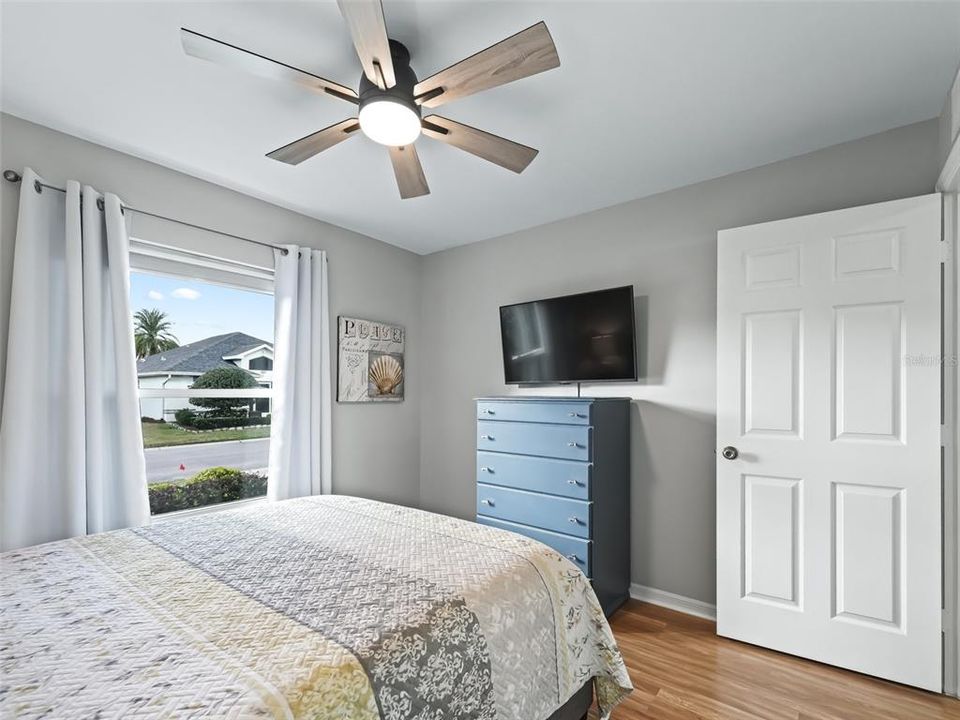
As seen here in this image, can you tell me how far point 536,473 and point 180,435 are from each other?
2094mm

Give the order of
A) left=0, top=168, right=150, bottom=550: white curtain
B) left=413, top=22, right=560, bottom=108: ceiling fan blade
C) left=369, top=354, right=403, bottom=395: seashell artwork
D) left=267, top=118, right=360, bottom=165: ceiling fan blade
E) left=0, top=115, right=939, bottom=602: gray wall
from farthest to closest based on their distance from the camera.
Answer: left=369, top=354, right=403, bottom=395: seashell artwork, left=0, top=115, right=939, bottom=602: gray wall, left=0, top=168, right=150, bottom=550: white curtain, left=267, top=118, right=360, bottom=165: ceiling fan blade, left=413, top=22, right=560, bottom=108: ceiling fan blade

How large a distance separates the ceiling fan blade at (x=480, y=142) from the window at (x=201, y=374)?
5.74ft

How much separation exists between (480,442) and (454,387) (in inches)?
37.1

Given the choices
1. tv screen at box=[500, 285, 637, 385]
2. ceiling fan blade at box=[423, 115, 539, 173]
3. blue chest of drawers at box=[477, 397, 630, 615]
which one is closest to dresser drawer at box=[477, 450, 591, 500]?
blue chest of drawers at box=[477, 397, 630, 615]

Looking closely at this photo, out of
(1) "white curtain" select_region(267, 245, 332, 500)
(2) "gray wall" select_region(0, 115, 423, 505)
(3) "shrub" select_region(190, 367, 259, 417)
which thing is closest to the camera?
(2) "gray wall" select_region(0, 115, 423, 505)

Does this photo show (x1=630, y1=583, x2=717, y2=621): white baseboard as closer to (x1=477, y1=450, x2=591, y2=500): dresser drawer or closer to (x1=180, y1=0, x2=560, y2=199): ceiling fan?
(x1=477, y1=450, x2=591, y2=500): dresser drawer

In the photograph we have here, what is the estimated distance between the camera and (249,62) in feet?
4.90

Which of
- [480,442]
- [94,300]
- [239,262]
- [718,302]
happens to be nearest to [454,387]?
[480,442]

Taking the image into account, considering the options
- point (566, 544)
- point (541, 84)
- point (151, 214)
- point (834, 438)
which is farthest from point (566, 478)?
point (151, 214)

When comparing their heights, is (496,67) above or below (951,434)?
above

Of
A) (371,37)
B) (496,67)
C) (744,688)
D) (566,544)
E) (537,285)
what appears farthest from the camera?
(537,285)

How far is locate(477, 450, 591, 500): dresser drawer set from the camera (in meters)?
2.64

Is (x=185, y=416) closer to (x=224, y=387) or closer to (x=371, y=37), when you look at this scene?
(x=224, y=387)

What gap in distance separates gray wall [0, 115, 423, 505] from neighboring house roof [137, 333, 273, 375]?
53cm
